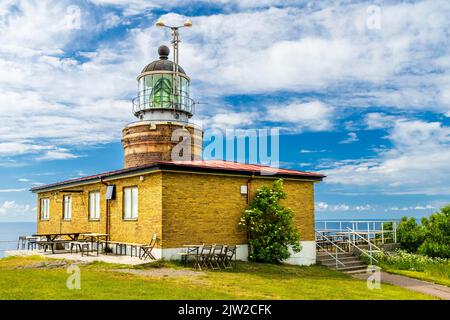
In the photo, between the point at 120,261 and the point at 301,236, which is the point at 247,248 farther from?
the point at 120,261

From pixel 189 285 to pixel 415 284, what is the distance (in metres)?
8.21

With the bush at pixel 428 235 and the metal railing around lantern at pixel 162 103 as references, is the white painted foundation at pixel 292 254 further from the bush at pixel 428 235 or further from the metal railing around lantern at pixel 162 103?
the metal railing around lantern at pixel 162 103

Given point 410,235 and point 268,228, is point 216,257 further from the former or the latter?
point 410,235

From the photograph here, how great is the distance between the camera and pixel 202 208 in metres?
16.2

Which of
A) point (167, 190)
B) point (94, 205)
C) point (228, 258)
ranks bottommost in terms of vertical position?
point (228, 258)

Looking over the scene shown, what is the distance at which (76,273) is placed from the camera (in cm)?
1286

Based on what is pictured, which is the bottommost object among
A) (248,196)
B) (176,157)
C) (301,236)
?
(301,236)

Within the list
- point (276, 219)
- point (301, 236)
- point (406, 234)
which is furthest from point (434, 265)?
point (276, 219)

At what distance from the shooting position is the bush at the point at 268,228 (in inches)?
664

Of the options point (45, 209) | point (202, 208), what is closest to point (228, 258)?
point (202, 208)

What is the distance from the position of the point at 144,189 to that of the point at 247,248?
4.37 metres

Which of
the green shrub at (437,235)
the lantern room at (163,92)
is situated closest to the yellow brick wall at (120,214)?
the lantern room at (163,92)

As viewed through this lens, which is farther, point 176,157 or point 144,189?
point 176,157
